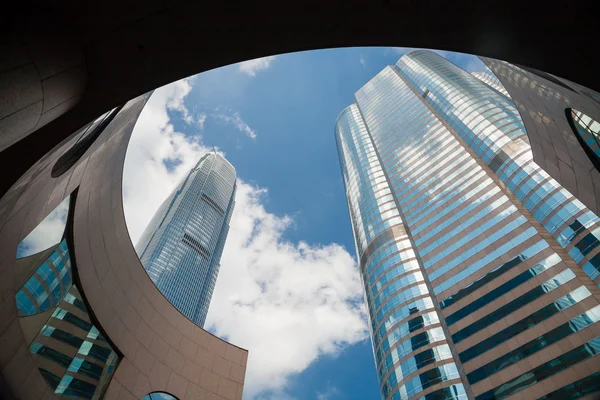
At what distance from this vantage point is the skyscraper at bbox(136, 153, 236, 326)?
144 m

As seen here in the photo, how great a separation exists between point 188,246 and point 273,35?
16420cm

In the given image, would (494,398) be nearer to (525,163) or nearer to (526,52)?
(525,163)

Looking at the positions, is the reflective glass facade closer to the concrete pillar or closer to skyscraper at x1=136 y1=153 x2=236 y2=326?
the concrete pillar

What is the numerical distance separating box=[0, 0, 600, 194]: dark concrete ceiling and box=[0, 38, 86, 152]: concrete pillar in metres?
0.59

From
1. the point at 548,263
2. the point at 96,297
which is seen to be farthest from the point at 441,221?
the point at 96,297

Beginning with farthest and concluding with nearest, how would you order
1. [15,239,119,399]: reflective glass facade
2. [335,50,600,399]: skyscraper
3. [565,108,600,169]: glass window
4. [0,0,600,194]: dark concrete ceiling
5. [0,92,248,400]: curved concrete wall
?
[335,50,600,399]: skyscraper < [565,108,600,169]: glass window < [15,239,119,399]: reflective glass facade < [0,92,248,400]: curved concrete wall < [0,0,600,194]: dark concrete ceiling

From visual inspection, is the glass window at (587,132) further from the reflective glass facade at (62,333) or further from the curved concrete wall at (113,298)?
the reflective glass facade at (62,333)

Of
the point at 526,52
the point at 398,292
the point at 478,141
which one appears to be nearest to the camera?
the point at 526,52

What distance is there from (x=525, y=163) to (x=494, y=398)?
120ft

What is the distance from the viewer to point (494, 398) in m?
42.3

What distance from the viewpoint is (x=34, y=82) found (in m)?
4.57

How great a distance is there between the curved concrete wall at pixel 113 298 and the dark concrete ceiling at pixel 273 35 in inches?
104

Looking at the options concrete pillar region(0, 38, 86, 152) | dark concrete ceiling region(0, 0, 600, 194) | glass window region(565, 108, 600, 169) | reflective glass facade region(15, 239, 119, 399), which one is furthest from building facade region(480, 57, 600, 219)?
reflective glass facade region(15, 239, 119, 399)

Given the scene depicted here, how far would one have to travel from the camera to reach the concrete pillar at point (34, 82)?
162 inches
